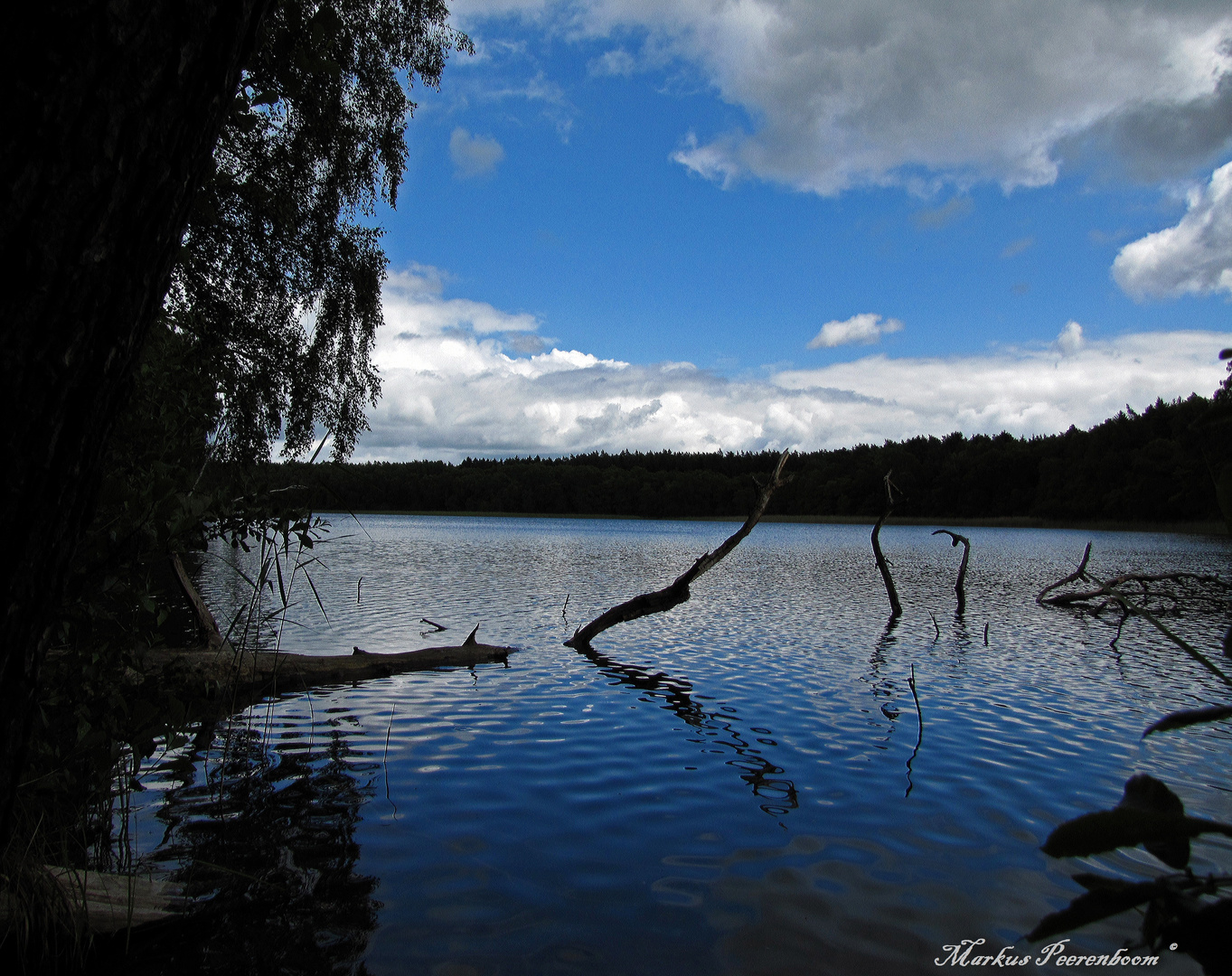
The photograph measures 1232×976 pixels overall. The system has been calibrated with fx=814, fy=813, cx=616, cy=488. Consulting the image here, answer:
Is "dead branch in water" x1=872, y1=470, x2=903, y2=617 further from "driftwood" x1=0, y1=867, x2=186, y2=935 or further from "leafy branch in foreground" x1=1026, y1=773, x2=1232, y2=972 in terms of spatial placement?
"leafy branch in foreground" x1=1026, y1=773, x2=1232, y2=972

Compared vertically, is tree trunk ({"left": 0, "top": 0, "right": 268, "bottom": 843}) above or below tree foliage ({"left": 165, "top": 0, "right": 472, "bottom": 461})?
below

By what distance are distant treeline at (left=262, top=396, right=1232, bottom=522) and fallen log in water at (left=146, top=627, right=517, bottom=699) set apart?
161ft

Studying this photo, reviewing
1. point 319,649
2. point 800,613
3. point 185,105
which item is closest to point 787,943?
point 185,105

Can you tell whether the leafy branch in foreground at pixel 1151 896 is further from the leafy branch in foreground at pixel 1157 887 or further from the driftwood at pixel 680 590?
the driftwood at pixel 680 590

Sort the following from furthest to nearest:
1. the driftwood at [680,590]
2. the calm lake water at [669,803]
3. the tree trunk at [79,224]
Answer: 1. the driftwood at [680,590]
2. the calm lake water at [669,803]
3. the tree trunk at [79,224]

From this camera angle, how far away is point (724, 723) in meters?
9.11

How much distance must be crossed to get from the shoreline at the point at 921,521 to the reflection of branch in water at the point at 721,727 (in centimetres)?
A: 3976

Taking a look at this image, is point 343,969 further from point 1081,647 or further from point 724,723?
point 1081,647

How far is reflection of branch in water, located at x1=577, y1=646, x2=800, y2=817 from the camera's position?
686 centimetres

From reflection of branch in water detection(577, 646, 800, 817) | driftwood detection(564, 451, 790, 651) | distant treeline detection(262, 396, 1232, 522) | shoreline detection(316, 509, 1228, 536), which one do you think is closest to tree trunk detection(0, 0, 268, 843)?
reflection of branch in water detection(577, 646, 800, 817)

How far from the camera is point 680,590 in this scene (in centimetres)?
1279

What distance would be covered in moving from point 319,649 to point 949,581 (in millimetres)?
22078

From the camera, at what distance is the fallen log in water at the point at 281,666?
27.5 feet

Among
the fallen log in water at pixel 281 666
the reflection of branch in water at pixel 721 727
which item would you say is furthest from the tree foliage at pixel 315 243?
the reflection of branch in water at pixel 721 727
